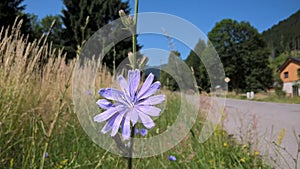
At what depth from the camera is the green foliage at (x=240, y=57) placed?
40.8 ft

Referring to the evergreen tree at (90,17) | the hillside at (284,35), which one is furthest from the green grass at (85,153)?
the hillside at (284,35)

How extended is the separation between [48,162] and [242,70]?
13405 mm

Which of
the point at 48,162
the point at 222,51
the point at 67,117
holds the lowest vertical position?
the point at 48,162

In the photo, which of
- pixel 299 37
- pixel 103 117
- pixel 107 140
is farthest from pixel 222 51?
pixel 299 37

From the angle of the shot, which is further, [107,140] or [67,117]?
[67,117]

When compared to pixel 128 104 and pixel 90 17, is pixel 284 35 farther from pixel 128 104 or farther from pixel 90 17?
pixel 128 104

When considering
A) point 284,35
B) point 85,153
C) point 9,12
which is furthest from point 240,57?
point 284,35

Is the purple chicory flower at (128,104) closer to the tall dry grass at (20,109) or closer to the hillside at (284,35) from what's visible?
the tall dry grass at (20,109)

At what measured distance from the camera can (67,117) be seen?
2688 millimetres

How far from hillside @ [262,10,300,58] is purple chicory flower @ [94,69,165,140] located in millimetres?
38961

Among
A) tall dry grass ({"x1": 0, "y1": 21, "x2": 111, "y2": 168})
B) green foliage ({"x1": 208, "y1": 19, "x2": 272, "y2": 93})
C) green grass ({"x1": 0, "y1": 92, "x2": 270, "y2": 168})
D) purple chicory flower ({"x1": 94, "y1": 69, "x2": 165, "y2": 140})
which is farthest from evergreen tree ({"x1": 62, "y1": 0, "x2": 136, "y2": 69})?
purple chicory flower ({"x1": 94, "y1": 69, "x2": 165, "y2": 140})

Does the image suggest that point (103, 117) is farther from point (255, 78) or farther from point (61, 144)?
point (255, 78)

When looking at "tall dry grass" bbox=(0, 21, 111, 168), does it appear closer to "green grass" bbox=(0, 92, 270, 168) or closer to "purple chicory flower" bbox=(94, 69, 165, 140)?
"green grass" bbox=(0, 92, 270, 168)

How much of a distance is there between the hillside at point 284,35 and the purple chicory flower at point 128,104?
39.0 meters
